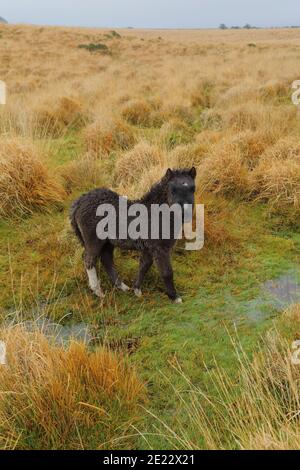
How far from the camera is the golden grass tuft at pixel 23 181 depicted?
279 inches

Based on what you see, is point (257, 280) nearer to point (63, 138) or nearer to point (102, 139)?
point (102, 139)

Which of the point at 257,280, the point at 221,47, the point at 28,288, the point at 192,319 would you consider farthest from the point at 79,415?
the point at 221,47

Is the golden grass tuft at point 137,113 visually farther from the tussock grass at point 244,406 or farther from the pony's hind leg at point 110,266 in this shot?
the tussock grass at point 244,406

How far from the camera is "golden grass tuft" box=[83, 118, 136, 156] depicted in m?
9.98

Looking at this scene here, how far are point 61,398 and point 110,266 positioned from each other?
235cm

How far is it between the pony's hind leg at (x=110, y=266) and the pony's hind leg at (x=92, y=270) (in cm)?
17

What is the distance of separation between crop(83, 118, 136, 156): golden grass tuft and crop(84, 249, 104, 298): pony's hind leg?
16.0 ft

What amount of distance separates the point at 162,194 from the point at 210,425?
2435mm

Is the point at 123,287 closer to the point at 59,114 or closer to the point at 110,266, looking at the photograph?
the point at 110,266

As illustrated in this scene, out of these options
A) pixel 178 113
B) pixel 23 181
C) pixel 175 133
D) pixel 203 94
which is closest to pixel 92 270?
pixel 23 181

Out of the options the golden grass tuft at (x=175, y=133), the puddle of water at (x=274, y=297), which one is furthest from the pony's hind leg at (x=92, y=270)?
the golden grass tuft at (x=175, y=133)

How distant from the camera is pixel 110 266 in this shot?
18.0 ft

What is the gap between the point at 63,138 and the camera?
10922 mm

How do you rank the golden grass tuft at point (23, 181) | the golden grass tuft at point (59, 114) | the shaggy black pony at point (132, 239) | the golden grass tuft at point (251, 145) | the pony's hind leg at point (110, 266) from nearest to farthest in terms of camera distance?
the shaggy black pony at point (132, 239)
the pony's hind leg at point (110, 266)
the golden grass tuft at point (23, 181)
the golden grass tuft at point (251, 145)
the golden grass tuft at point (59, 114)
